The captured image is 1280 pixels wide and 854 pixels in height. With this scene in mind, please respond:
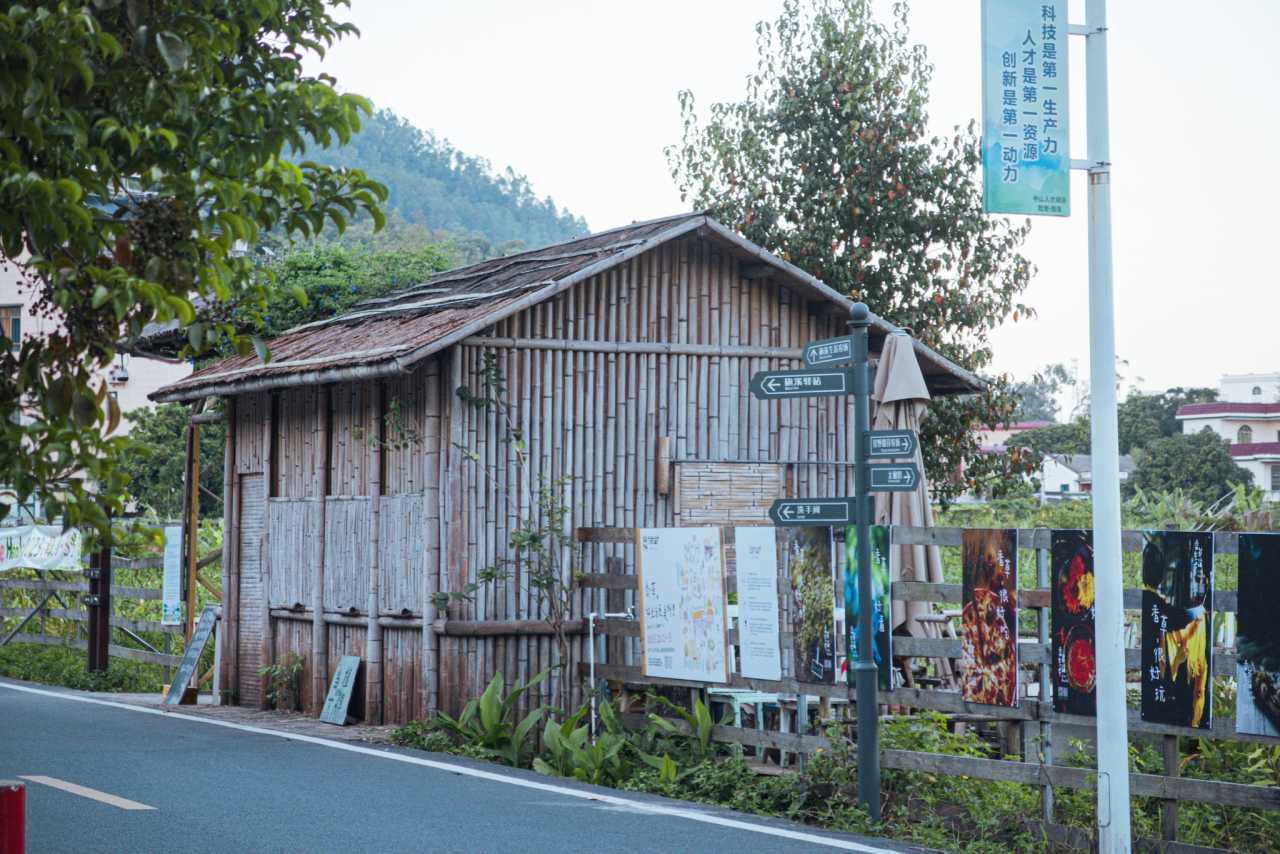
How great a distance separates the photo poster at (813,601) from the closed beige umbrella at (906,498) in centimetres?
156

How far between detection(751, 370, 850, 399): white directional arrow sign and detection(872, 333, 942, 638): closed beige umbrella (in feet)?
8.52

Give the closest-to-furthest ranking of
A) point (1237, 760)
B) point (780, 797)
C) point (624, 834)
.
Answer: point (624, 834) < point (1237, 760) < point (780, 797)

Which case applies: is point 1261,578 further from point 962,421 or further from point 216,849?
point 962,421

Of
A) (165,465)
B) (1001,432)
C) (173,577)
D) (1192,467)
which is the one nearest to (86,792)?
(173,577)

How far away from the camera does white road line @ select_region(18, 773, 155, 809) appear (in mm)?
9742

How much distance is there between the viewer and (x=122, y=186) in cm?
564

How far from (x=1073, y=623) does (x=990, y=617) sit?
0.59m

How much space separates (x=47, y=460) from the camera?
4883mm

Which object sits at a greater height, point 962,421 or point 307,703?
point 962,421

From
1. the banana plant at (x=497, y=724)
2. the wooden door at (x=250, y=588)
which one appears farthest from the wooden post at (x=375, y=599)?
the wooden door at (x=250, y=588)

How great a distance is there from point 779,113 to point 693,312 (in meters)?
7.15

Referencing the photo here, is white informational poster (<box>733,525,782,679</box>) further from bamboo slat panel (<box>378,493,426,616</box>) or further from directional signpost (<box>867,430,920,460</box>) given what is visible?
bamboo slat panel (<box>378,493,426,616</box>)

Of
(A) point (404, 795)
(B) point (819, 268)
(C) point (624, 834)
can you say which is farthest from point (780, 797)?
(B) point (819, 268)

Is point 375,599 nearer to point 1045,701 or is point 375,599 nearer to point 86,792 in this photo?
point 86,792
